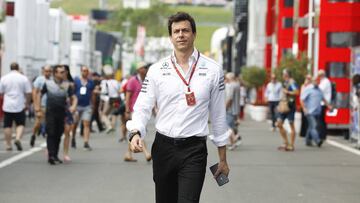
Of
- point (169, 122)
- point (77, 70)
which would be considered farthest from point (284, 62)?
point (169, 122)

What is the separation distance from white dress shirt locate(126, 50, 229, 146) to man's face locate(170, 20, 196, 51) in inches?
4.4

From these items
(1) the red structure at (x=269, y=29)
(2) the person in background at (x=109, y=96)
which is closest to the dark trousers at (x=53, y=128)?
(2) the person in background at (x=109, y=96)

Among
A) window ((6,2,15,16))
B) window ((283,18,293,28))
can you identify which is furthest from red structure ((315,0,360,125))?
window ((283,18,293,28))

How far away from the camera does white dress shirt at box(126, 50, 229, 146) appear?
7473mm

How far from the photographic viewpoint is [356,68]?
81.6 ft

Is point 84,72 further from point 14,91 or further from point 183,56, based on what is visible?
point 183,56

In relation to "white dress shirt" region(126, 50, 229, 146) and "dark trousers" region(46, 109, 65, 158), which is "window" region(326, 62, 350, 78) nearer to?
"dark trousers" region(46, 109, 65, 158)

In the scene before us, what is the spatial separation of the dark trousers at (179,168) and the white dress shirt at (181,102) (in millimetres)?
75

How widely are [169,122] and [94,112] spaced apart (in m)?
21.5

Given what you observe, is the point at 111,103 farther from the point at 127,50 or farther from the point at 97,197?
→ the point at 127,50

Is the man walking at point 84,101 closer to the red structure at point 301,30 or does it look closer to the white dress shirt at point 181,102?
the white dress shirt at point 181,102

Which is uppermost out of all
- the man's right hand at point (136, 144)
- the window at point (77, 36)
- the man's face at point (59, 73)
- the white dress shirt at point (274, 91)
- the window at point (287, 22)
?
the window at point (287, 22)

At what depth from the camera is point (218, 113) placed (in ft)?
24.9

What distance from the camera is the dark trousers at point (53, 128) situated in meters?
17.4
